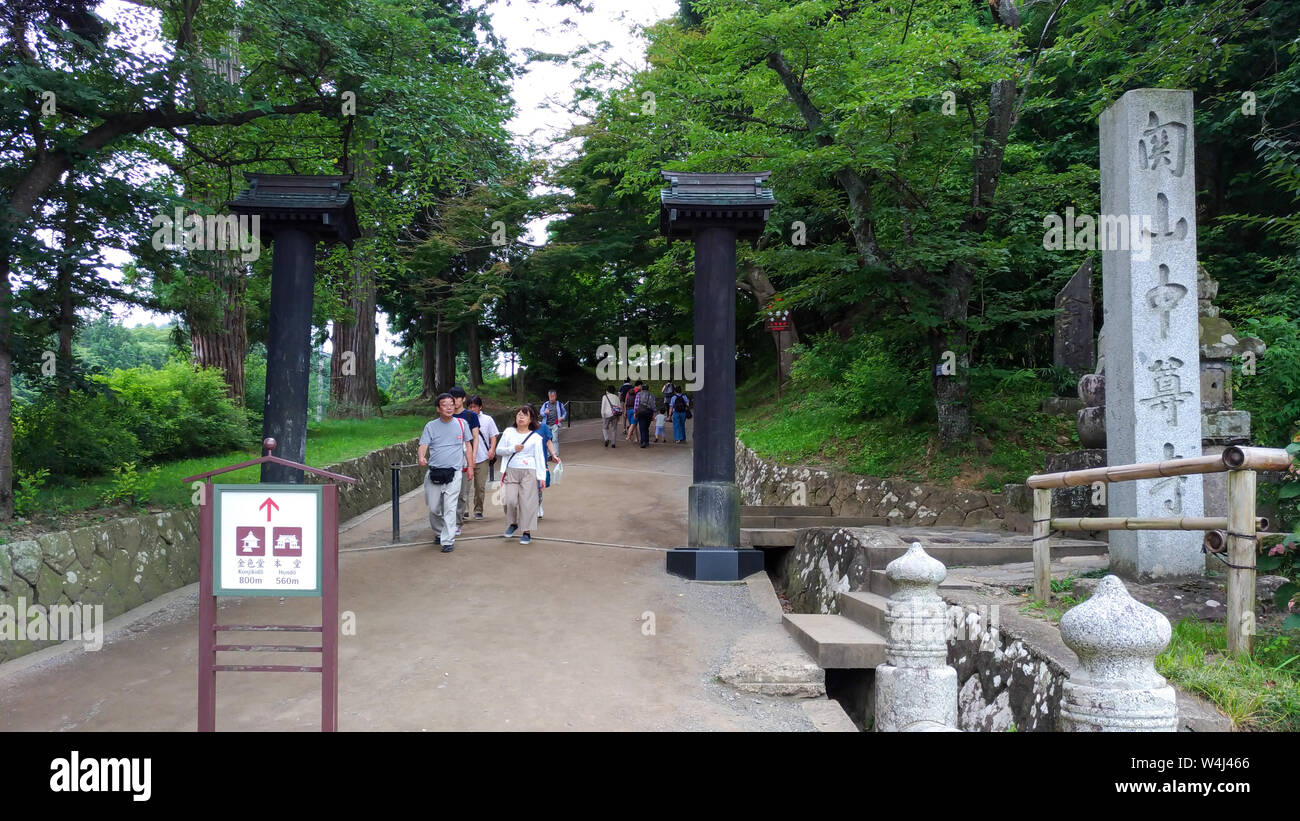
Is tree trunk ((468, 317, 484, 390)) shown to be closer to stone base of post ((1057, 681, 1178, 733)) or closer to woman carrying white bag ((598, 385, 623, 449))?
woman carrying white bag ((598, 385, 623, 449))

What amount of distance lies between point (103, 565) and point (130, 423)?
4.58 meters

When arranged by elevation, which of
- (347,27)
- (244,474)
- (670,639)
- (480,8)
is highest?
(480,8)

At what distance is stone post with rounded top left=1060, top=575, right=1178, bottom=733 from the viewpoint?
134 inches

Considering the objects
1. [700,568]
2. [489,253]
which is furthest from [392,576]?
[489,253]

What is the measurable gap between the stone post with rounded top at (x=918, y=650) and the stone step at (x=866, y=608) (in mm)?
860

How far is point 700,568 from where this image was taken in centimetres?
916

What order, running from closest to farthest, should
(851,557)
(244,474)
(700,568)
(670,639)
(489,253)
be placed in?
(670,639) < (851,557) < (700,568) < (244,474) < (489,253)

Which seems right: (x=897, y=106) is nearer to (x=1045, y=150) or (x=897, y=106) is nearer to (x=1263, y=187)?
(x=1045, y=150)

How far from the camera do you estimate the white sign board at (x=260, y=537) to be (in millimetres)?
4230

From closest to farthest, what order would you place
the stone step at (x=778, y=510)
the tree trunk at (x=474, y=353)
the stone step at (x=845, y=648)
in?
the stone step at (x=845, y=648), the stone step at (x=778, y=510), the tree trunk at (x=474, y=353)

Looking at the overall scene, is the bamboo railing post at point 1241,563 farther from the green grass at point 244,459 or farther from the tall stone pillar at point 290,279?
the green grass at point 244,459

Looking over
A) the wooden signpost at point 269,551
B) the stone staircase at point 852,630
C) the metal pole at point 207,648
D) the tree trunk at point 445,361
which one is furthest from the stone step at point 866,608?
the tree trunk at point 445,361

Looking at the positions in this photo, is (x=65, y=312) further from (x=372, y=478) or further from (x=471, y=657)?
(x=372, y=478)

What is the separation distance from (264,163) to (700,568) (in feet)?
26.7
